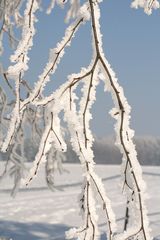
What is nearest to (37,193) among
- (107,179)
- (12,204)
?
(12,204)

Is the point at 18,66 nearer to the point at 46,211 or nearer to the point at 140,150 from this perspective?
the point at 46,211

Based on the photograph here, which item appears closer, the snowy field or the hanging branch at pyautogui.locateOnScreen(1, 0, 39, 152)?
the hanging branch at pyautogui.locateOnScreen(1, 0, 39, 152)

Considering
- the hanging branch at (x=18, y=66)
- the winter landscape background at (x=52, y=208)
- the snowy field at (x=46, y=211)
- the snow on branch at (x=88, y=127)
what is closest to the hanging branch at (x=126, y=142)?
the snow on branch at (x=88, y=127)

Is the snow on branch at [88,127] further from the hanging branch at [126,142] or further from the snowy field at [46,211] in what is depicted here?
the snowy field at [46,211]

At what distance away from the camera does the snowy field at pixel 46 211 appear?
14.3 m

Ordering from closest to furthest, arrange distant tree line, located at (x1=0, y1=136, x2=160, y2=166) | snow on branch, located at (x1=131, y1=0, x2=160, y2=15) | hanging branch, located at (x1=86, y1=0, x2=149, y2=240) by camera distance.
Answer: hanging branch, located at (x1=86, y1=0, x2=149, y2=240), snow on branch, located at (x1=131, y1=0, x2=160, y2=15), distant tree line, located at (x1=0, y1=136, x2=160, y2=166)

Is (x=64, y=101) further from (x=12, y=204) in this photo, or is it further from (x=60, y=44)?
(x=12, y=204)

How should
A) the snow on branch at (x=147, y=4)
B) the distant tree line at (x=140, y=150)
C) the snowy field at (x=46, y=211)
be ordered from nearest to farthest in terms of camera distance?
the snow on branch at (x=147, y=4), the snowy field at (x=46, y=211), the distant tree line at (x=140, y=150)

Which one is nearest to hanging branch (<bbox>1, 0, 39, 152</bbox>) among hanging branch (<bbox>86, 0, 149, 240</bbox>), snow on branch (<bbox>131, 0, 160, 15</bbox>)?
hanging branch (<bbox>86, 0, 149, 240</bbox>)

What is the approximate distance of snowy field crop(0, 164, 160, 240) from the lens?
564 inches

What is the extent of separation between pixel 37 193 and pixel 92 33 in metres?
19.6

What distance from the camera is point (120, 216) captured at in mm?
16125

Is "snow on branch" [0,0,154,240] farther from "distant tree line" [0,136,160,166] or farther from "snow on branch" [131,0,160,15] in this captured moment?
"distant tree line" [0,136,160,166]

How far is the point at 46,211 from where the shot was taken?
1677cm
